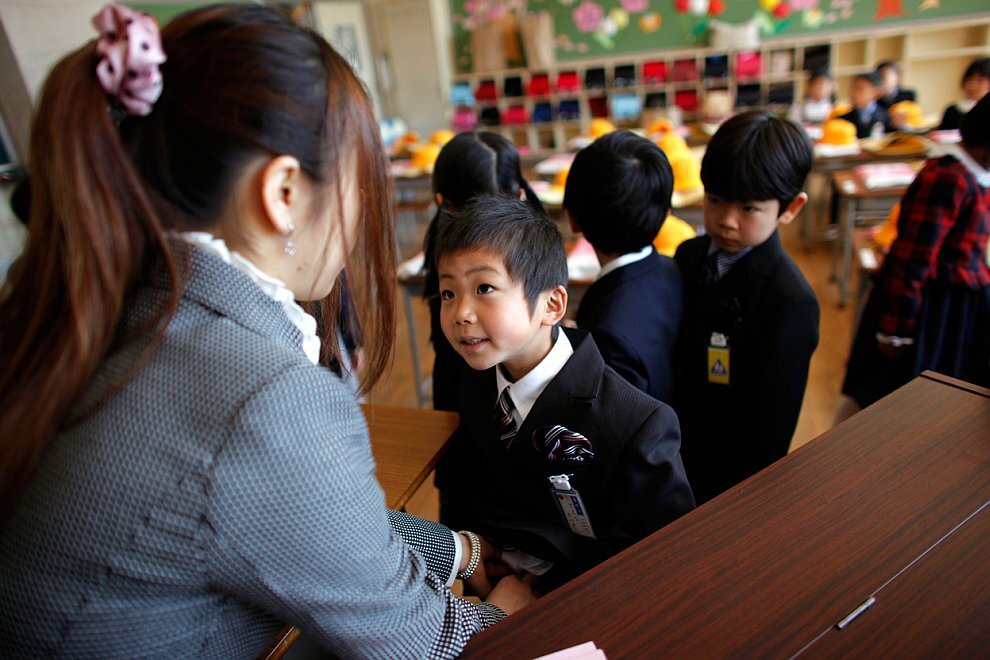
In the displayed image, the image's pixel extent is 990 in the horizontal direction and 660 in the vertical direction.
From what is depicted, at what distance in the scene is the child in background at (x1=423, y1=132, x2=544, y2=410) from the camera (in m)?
1.55

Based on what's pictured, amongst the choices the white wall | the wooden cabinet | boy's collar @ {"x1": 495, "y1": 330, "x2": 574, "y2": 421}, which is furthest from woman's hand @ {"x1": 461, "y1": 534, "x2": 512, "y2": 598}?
the wooden cabinet

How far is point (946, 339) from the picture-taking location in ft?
6.13

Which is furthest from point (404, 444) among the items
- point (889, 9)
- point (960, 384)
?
point (889, 9)

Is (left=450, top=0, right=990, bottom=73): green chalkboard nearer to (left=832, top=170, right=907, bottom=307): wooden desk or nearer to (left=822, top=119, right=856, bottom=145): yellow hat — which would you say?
(left=822, top=119, right=856, bottom=145): yellow hat

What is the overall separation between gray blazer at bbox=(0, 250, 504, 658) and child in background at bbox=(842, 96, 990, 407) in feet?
5.96

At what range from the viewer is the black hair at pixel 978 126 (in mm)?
1668

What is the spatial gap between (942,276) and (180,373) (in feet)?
6.62

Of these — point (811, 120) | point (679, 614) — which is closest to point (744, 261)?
point (679, 614)

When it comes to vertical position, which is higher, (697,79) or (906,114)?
(697,79)

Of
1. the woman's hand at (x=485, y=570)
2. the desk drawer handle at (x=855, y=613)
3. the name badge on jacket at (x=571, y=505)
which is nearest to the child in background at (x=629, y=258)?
the name badge on jacket at (x=571, y=505)

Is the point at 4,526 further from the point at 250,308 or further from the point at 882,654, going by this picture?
the point at 882,654

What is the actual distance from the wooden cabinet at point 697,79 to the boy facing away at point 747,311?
5.23m

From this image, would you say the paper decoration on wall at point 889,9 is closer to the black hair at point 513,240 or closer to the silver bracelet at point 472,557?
the black hair at point 513,240

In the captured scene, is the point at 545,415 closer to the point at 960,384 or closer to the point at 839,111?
the point at 960,384
